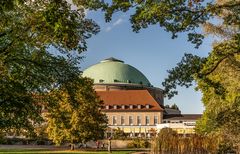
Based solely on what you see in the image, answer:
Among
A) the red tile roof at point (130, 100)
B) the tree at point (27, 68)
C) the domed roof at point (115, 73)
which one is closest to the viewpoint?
the tree at point (27, 68)

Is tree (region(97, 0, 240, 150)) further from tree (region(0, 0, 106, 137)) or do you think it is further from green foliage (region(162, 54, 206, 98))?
tree (region(0, 0, 106, 137))

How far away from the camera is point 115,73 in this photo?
173750 mm

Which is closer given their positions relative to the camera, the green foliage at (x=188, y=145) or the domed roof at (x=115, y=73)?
the green foliage at (x=188, y=145)

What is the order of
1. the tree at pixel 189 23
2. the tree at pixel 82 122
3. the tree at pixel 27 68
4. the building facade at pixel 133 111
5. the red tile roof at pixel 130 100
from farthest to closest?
the red tile roof at pixel 130 100 → the building facade at pixel 133 111 → the tree at pixel 82 122 → the tree at pixel 27 68 → the tree at pixel 189 23

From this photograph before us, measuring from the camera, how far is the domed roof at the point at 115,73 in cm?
17200

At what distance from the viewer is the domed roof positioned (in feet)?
564

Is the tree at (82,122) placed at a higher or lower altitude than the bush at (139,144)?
higher

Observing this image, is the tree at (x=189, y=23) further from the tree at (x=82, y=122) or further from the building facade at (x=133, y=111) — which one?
the building facade at (x=133, y=111)

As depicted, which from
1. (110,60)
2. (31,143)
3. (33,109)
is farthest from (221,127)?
(110,60)

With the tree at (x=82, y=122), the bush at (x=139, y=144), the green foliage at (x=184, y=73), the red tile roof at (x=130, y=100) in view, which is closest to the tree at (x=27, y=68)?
the green foliage at (x=184, y=73)

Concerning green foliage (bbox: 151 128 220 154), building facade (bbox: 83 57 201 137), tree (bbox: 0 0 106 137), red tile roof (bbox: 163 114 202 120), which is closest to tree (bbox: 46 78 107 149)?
green foliage (bbox: 151 128 220 154)

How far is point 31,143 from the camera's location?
3287 inches

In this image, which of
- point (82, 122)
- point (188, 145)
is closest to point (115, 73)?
point (82, 122)

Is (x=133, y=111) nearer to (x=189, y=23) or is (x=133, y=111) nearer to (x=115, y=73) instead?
(x=115, y=73)
